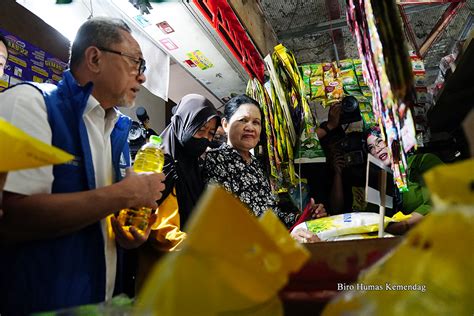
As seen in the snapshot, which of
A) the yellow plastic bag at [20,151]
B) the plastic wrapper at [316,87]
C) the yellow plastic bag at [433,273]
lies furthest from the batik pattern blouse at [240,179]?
the yellow plastic bag at [433,273]

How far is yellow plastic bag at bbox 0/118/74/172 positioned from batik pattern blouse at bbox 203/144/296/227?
1.45 m

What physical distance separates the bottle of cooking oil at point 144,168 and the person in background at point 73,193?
0.16 ft

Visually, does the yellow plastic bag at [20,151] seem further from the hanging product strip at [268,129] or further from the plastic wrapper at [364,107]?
the plastic wrapper at [364,107]

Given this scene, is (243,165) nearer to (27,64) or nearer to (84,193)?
(84,193)

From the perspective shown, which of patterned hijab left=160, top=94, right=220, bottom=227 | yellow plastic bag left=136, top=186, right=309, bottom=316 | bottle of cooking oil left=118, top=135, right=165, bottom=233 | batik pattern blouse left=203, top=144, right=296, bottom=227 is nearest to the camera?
yellow plastic bag left=136, top=186, right=309, bottom=316

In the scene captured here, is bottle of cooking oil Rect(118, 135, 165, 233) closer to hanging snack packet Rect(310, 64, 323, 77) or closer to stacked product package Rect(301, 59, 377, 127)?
stacked product package Rect(301, 59, 377, 127)

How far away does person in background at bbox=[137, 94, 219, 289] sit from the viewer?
129cm

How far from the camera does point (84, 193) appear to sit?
89cm

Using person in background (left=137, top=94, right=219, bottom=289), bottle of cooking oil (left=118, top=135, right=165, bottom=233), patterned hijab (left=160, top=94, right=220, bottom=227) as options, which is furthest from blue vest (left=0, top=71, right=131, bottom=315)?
patterned hijab (left=160, top=94, right=220, bottom=227)

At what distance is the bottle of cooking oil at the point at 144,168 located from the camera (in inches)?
46.4

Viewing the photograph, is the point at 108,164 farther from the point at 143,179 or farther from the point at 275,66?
the point at 275,66

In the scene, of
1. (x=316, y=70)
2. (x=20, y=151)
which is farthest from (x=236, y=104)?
(x=20, y=151)

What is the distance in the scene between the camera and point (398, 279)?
12.0 inches

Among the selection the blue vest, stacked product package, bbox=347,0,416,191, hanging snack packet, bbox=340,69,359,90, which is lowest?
the blue vest
